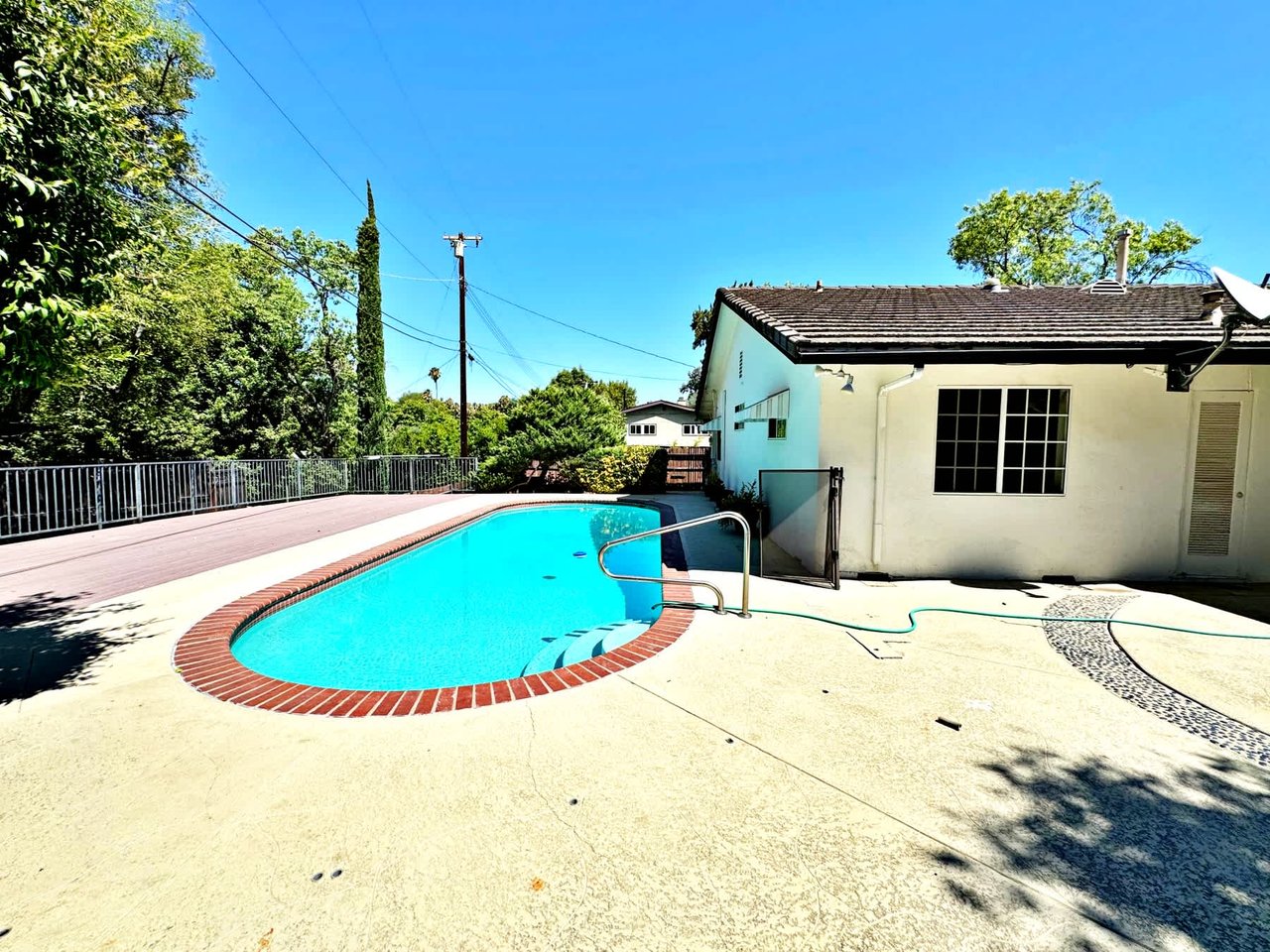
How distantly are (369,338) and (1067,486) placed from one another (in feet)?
82.7

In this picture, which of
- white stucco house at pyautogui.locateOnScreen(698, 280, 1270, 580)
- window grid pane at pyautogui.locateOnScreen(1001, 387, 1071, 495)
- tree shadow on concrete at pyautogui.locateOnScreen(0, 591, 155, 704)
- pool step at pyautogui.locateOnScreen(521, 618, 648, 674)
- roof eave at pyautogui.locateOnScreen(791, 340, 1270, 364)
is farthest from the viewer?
window grid pane at pyautogui.locateOnScreen(1001, 387, 1071, 495)

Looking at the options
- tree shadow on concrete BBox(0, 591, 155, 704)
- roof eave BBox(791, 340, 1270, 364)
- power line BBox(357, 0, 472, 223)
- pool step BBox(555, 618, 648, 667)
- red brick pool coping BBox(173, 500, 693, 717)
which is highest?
power line BBox(357, 0, 472, 223)

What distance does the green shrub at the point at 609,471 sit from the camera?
61.0 feet

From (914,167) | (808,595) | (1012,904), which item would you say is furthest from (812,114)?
(1012,904)

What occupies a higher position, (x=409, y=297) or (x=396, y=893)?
(x=409, y=297)

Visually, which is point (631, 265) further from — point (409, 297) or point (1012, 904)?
point (1012, 904)

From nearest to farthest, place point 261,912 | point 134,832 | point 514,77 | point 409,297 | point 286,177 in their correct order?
point 261,912
point 134,832
point 514,77
point 286,177
point 409,297

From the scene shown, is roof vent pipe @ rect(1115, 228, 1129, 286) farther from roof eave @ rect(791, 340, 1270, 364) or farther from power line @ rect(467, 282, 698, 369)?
power line @ rect(467, 282, 698, 369)

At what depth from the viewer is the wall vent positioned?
642 cm

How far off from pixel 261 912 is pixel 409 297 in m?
25.9

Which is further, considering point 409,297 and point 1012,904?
point 409,297

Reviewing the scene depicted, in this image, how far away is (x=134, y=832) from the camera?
2205 mm

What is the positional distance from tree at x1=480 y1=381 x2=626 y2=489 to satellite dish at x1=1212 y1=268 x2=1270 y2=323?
608 inches

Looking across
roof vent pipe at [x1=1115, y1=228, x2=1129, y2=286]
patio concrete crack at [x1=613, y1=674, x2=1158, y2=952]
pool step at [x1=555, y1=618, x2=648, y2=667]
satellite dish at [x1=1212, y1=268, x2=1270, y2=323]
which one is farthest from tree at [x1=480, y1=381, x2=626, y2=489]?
patio concrete crack at [x1=613, y1=674, x2=1158, y2=952]
